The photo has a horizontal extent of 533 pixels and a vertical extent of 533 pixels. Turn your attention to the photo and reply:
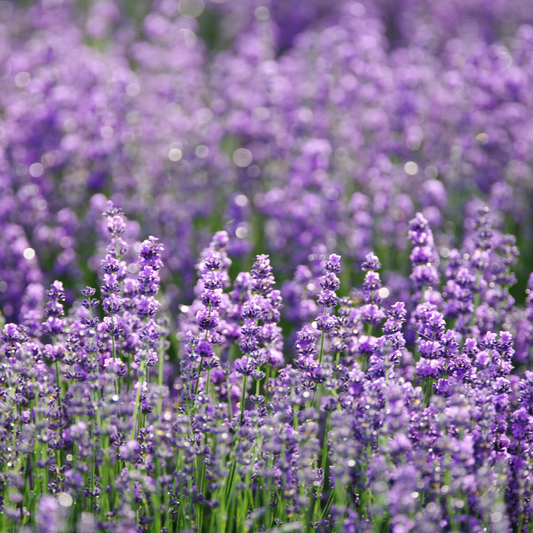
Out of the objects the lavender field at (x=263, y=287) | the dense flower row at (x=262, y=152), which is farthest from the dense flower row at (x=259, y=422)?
the dense flower row at (x=262, y=152)

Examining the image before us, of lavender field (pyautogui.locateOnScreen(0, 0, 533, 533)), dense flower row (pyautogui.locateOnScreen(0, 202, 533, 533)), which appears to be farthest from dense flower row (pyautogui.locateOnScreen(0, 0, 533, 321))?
dense flower row (pyautogui.locateOnScreen(0, 202, 533, 533))

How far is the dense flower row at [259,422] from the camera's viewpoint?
2.26 meters

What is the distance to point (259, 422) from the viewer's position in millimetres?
2523

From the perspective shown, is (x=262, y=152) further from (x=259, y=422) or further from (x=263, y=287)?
(x=259, y=422)

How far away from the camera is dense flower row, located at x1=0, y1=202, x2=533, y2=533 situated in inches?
89.0

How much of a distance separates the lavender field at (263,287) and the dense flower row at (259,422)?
1cm

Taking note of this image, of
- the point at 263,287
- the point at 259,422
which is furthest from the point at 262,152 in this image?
the point at 259,422

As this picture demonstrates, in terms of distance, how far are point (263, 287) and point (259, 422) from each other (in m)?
0.60

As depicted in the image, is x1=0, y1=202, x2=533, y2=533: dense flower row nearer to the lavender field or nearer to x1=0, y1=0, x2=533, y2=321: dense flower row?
the lavender field

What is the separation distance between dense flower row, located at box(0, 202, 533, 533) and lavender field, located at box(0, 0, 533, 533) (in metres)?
0.01

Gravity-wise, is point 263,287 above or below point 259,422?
above

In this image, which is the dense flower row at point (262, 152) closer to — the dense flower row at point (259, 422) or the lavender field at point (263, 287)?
the lavender field at point (263, 287)

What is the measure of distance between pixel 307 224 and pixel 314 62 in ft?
8.92

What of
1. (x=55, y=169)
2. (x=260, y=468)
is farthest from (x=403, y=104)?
(x=260, y=468)
